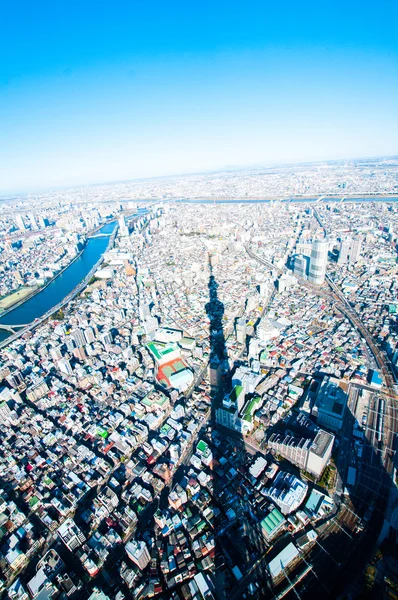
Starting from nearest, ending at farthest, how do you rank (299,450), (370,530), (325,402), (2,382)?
(370,530)
(299,450)
(325,402)
(2,382)

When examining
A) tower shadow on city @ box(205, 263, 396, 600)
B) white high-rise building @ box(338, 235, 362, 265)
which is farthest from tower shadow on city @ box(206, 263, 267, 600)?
white high-rise building @ box(338, 235, 362, 265)

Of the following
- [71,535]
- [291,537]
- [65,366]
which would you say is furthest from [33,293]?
[291,537]

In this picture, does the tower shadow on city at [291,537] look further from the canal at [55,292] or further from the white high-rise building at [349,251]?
the canal at [55,292]

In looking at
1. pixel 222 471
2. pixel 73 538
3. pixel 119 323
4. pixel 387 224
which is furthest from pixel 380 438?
pixel 387 224

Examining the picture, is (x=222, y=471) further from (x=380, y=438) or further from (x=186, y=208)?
(x=186, y=208)

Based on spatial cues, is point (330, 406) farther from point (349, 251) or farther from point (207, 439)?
point (349, 251)

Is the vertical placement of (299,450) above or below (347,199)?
below
